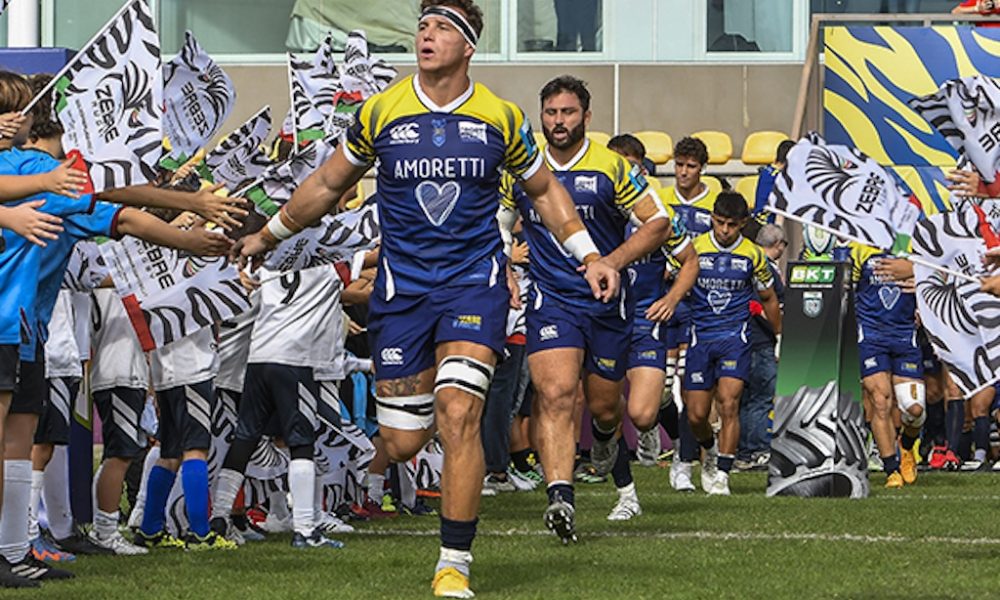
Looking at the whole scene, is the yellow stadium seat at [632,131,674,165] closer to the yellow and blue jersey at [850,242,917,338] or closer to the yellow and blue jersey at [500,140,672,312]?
the yellow and blue jersey at [850,242,917,338]

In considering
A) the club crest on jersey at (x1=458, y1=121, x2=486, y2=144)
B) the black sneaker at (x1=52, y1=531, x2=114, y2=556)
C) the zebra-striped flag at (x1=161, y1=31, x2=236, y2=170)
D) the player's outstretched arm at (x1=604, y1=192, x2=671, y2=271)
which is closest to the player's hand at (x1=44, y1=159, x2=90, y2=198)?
the club crest on jersey at (x1=458, y1=121, x2=486, y2=144)

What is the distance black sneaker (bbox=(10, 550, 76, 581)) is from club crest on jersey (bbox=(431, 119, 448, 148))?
254cm

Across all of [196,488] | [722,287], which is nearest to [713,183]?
[722,287]

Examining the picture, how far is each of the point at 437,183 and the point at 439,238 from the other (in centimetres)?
23

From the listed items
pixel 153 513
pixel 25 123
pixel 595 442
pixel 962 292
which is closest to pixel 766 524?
pixel 595 442

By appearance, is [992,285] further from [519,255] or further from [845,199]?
[519,255]

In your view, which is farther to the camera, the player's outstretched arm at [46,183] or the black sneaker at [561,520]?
the black sneaker at [561,520]

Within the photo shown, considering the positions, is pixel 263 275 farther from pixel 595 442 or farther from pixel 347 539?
pixel 595 442

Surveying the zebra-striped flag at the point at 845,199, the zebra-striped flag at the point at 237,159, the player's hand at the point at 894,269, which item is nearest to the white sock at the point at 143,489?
the zebra-striped flag at the point at 237,159

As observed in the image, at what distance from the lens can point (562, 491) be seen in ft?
35.4

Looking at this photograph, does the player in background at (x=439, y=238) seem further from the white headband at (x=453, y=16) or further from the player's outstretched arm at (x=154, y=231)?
the player's outstretched arm at (x=154, y=231)

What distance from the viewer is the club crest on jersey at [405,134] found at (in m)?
8.68

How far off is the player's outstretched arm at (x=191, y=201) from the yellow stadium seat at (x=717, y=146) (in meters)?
16.0

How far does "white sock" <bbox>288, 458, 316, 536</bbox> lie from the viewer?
10758mm
